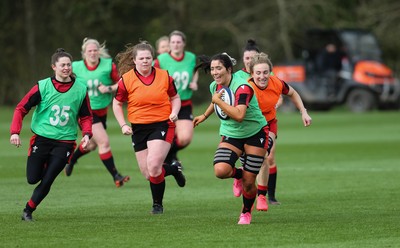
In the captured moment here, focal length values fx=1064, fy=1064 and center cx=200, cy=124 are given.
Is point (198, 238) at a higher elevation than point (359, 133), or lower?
higher

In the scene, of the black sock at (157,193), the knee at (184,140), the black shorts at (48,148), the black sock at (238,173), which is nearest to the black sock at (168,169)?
the black sock at (157,193)

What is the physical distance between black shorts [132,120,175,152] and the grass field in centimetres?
75

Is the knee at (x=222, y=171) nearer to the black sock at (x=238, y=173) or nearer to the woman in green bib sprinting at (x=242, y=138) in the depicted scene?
the woman in green bib sprinting at (x=242, y=138)

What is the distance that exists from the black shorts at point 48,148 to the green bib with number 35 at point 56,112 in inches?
2.1

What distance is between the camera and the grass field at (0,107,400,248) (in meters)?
9.43

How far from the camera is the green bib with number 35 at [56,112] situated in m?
11.0

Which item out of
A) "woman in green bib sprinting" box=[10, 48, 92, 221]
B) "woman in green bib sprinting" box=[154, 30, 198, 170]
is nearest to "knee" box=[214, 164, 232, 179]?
"woman in green bib sprinting" box=[10, 48, 92, 221]

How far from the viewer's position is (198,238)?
31.0 feet

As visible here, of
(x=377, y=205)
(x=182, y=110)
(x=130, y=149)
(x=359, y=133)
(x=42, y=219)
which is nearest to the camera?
(x=42, y=219)

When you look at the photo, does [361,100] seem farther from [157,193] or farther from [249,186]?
[249,186]

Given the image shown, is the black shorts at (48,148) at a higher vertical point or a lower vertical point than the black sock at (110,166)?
higher

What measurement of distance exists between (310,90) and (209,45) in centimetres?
1054

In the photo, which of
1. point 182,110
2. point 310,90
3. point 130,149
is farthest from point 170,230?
point 310,90

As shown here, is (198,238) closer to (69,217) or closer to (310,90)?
(69,217)
